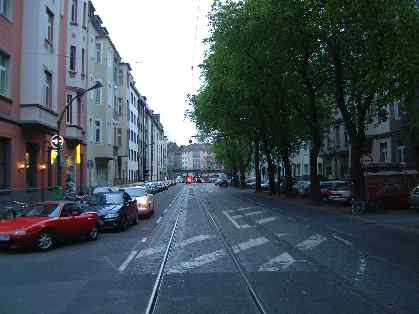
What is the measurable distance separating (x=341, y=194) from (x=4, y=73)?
20400 mm

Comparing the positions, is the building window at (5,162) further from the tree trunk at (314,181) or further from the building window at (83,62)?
the tree trunk at (314,181)

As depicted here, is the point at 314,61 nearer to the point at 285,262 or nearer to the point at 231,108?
the point at 231,108

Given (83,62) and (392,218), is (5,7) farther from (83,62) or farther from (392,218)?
(392,218)

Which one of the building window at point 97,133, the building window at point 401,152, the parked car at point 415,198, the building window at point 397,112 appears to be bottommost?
the parked car at point 415,198

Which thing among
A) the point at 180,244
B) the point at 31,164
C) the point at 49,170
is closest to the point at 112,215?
the point at 180,244

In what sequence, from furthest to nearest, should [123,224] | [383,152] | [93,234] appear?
[383,152]
[123,224]
[93,234]

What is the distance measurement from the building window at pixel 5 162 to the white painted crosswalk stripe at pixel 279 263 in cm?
1596

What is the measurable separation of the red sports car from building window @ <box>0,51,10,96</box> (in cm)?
1019

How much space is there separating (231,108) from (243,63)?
11.3 metres

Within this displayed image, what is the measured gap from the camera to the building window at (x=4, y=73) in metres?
24.5

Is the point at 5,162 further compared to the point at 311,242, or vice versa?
the point at 5,162

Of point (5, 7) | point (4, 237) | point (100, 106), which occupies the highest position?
point (5, 7)

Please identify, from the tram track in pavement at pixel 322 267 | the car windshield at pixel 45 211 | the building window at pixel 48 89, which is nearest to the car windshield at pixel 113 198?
the car windshield at pixel 45 211

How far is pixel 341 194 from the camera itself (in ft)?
113
